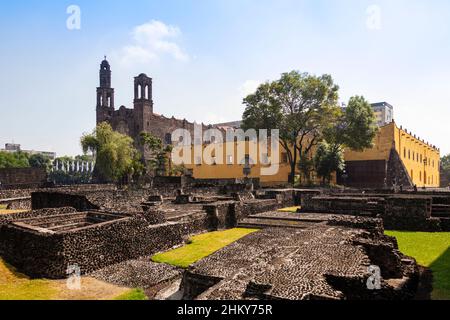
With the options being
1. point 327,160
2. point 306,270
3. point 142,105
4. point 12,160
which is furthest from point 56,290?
point 12,160

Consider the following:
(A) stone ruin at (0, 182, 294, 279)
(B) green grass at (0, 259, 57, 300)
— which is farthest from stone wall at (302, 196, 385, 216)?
(B) green grass at (0, 259, 57, 300)

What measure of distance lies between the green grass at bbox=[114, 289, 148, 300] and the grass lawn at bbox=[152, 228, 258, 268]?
77.5 inches

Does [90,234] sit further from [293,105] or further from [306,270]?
[293,105]

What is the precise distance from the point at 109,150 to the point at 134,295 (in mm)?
31002

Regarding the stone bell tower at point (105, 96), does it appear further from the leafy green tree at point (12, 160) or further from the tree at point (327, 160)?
the tree at point (327, 160)

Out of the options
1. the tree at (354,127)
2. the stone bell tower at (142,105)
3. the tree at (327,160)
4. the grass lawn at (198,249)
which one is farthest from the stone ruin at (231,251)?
the stone bell tower at (142,105)

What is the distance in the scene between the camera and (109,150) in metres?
36.5

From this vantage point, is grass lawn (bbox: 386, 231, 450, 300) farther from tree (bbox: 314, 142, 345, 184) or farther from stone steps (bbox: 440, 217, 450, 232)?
tree (bbox: 314, 142, 345, 184)

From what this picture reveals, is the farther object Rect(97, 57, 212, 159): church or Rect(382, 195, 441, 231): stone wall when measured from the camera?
Rect(97, 57, 212, 159): church

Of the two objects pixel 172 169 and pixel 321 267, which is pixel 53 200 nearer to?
pixel 321 267

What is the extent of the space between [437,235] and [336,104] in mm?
23426

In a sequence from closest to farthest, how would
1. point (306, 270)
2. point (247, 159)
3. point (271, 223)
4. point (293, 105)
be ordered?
point (306, 270)
point (271, 223)
point (293, 105)
point (247, 159)

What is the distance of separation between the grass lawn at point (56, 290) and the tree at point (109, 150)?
28758 millimetres

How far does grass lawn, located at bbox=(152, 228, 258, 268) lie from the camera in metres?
10.5
